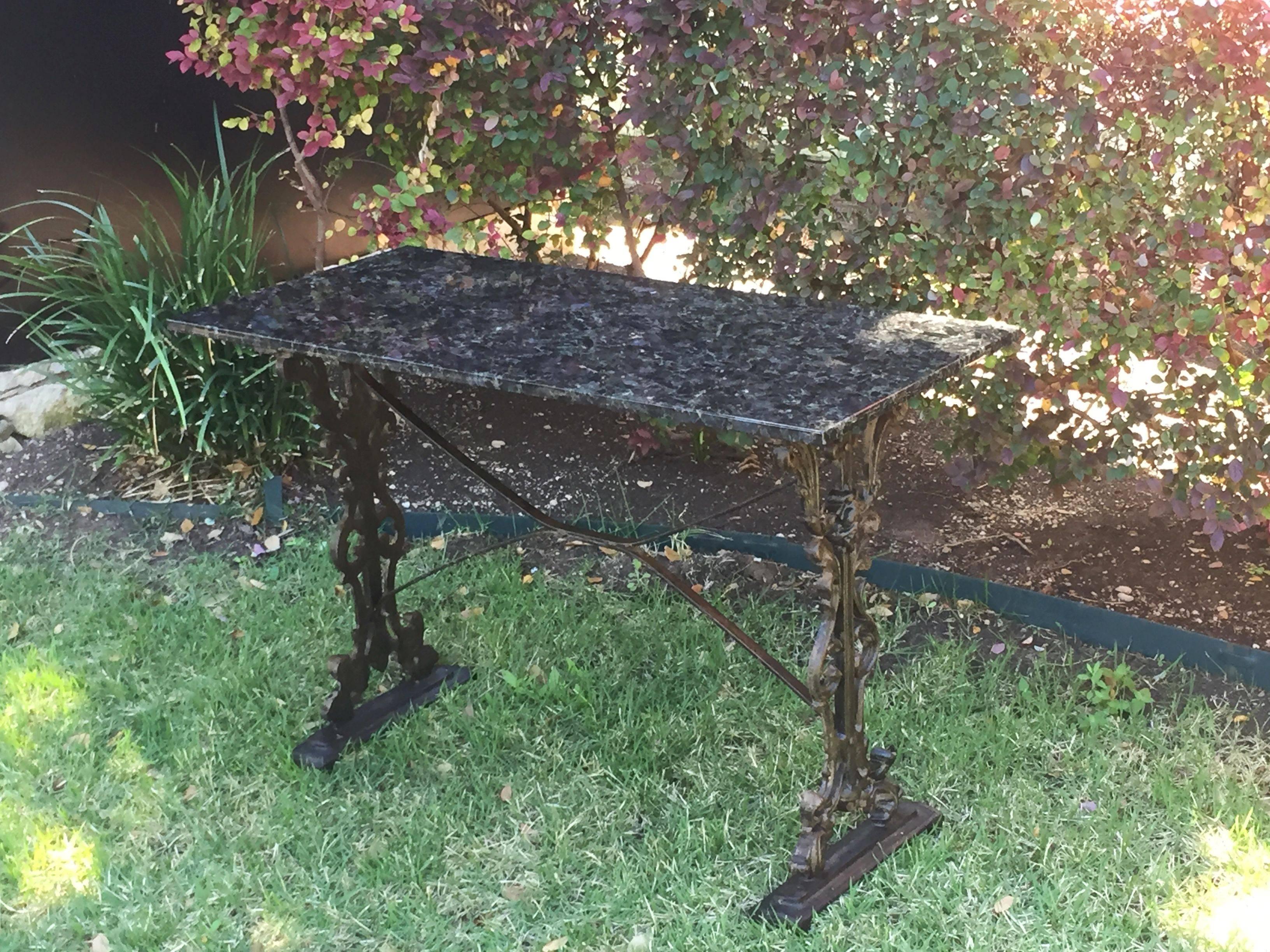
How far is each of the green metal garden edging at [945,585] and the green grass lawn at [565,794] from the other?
0.16m

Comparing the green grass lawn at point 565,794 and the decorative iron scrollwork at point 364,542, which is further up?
the decorative iron scrollwork at point 364,542

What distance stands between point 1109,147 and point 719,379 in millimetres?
1546

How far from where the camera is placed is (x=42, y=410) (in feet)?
15.9

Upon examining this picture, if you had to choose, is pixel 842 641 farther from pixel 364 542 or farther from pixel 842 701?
pixel 364 542

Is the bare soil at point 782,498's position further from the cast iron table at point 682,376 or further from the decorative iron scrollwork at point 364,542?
the cast iron table at point 682,376

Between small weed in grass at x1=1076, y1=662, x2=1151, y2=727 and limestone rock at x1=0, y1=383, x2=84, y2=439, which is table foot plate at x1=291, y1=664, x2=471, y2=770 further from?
limestone rock at x1=0, y1=383, x2=84, y2=439

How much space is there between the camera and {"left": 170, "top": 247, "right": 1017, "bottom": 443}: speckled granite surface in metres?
2.25

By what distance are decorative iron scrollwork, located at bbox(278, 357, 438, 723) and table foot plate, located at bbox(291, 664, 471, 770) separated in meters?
0.02

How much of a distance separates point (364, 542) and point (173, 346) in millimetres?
1494

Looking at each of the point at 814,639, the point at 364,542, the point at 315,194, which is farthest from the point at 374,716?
the point at 315,194

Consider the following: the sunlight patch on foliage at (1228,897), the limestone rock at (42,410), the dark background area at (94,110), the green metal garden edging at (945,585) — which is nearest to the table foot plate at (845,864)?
the sunlight patch on foliage at (1228,897)

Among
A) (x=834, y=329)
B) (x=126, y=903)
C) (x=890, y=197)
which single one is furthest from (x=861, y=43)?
(x=126, y=903)

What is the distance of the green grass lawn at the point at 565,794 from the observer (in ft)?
8.63

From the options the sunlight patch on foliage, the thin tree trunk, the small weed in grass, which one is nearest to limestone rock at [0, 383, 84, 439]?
the thin tree trunk
